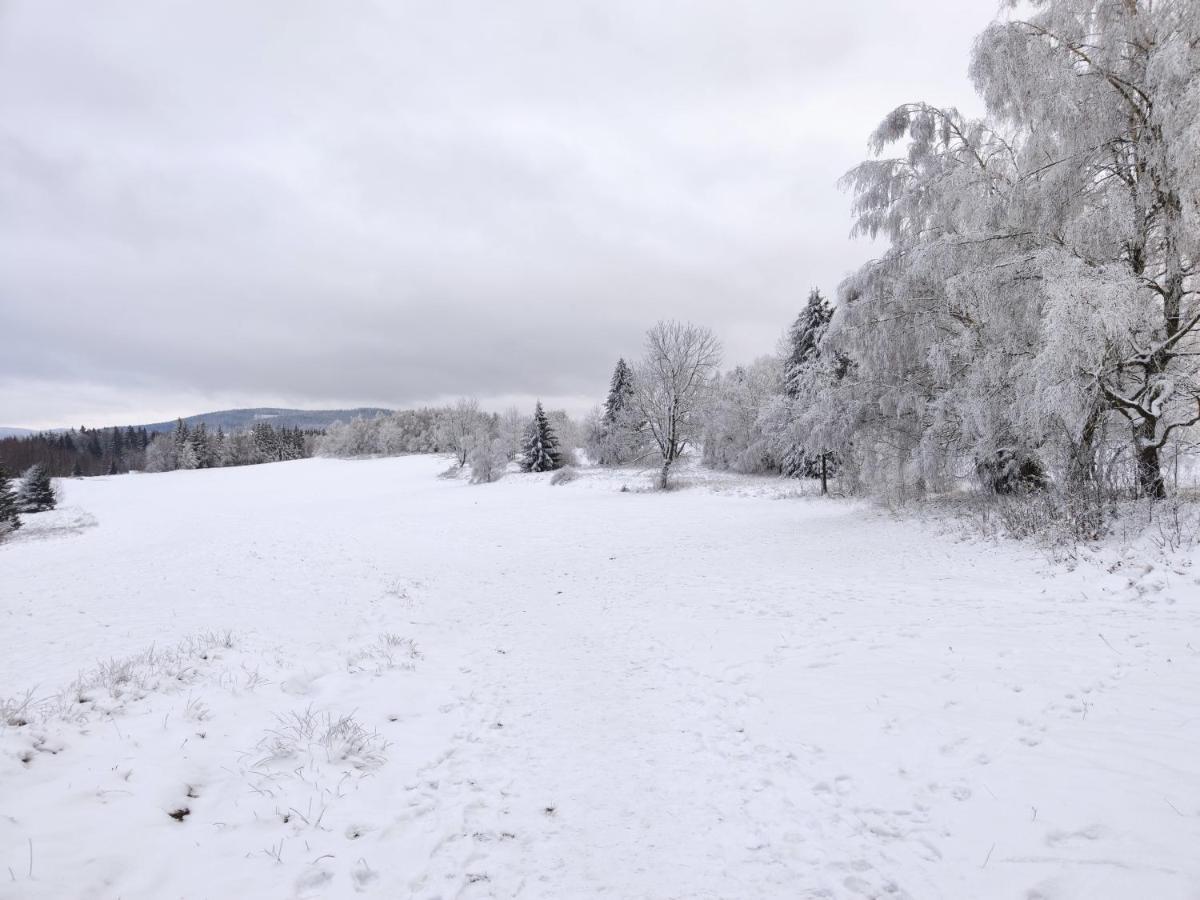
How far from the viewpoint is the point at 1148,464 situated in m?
9.88

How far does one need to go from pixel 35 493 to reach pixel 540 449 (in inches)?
1524

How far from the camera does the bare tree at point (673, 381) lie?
1158 inches

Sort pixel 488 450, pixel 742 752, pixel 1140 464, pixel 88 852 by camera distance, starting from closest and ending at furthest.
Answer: pixel 88 852
pixel 742 752
pixel 1140 464
pixel 488 450

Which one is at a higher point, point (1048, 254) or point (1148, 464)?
point (1048, 254)

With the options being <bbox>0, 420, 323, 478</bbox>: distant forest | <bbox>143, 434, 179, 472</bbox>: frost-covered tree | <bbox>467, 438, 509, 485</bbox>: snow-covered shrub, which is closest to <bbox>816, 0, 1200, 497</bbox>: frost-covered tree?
<bbox>467, 438, 509, 485</bbox>: snow-covered shrub

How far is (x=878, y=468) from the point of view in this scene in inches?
589

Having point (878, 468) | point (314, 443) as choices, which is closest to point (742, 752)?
point (878, 468)

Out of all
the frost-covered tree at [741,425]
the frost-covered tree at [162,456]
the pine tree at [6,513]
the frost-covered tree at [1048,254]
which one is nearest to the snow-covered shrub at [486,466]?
the frost-covered tree at [741,425]

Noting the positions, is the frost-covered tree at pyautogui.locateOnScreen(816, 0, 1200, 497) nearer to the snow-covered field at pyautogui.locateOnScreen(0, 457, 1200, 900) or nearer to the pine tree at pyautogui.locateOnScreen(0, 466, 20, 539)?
the snow-covered field at pyautogui.locateOnScreen(0, 457, 1200, 900)

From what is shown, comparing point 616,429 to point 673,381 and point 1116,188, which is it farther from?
point 1116,188

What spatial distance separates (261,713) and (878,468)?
15.0 m

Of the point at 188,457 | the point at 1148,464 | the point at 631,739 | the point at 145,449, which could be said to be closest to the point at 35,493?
the point at 188,457

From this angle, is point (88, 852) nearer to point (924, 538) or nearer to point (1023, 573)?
point (1023, 573)

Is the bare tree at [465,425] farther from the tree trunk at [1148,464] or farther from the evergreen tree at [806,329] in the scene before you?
the tree trunk at [1148,464]
